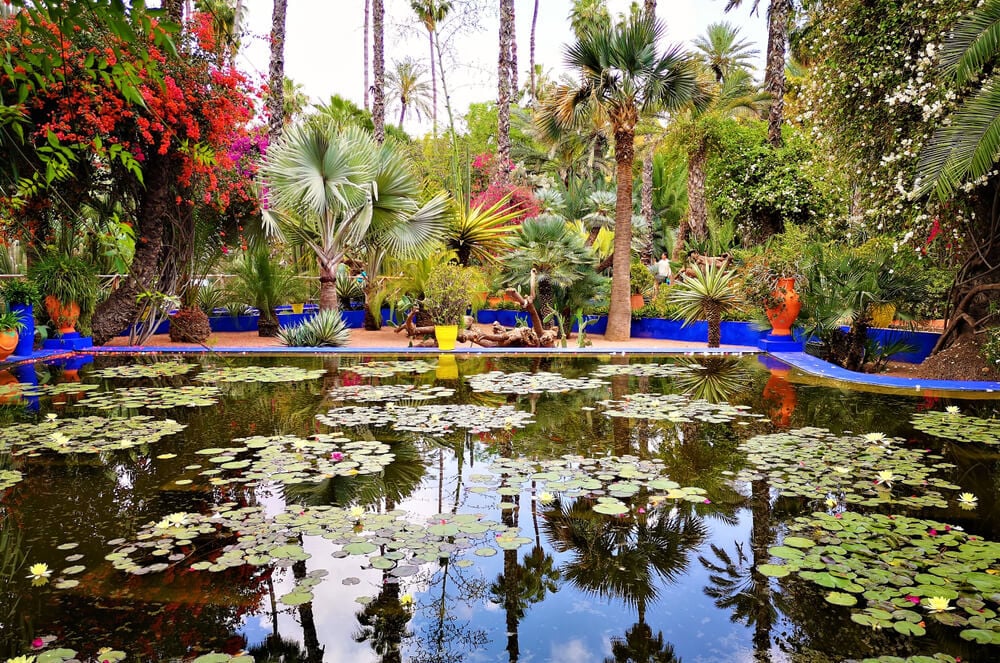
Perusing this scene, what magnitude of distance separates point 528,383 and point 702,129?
13.0m

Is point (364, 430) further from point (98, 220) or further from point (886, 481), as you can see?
point (98, 220)

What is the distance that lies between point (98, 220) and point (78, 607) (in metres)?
10.7

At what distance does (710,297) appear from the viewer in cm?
1132

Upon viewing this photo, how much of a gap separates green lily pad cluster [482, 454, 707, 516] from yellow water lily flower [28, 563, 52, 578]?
7.52ft

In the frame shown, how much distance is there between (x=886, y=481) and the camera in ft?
14.4

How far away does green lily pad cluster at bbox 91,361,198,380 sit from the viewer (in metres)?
8.43

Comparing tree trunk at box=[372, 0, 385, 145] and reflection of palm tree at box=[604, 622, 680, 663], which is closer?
reflection of palm tree at box=[604, 622, 680, 663]

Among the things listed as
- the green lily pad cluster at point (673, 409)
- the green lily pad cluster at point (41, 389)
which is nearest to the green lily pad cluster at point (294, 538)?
the green lily pad cluster at point (673, 409)

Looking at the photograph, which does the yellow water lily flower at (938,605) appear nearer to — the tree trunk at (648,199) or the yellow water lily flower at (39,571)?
the yellow water lily flower at (39,571)

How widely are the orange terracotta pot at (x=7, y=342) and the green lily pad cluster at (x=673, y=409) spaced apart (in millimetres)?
7649

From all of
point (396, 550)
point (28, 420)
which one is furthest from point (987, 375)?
point (28, 420)

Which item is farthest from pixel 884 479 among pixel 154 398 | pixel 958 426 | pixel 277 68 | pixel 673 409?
pixel 277 68

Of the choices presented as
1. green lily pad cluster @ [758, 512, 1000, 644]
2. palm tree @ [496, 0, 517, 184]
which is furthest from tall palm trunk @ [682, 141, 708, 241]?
green lily pad cluster @ [758, 512, 1000, 644]

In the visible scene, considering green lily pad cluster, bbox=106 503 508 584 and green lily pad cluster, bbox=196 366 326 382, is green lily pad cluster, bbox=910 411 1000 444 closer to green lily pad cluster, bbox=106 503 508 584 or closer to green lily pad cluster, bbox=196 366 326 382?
green lily pad cluster, bbox=106 503 508 584
